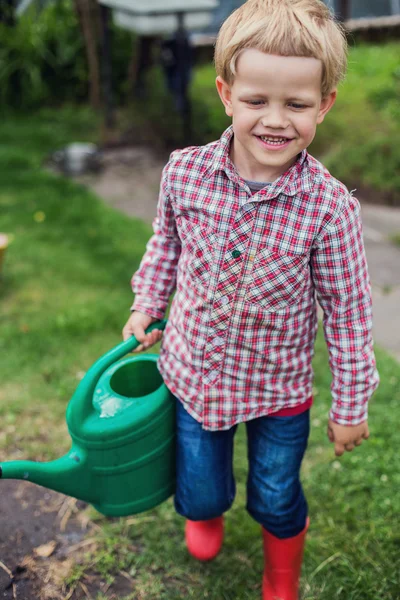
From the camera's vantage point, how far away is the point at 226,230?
1496mm

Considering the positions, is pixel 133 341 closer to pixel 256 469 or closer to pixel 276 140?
pixel 256 469

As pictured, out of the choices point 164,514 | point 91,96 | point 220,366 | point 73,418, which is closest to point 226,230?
point 220,366

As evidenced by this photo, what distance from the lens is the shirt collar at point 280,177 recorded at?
1440 millimetres

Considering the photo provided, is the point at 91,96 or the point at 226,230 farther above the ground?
the point at 226,230

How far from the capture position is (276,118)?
4.46 feet

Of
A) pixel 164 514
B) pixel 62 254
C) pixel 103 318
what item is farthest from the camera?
pixel 62 254

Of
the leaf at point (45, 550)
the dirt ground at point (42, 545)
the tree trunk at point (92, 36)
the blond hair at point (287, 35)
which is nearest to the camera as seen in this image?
the blond hair at point (287, 35)

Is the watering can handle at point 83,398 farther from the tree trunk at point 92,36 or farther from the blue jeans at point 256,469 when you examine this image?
the tree trunk at point 92,36

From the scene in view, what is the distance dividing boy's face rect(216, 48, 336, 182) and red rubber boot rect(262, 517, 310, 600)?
92 cm

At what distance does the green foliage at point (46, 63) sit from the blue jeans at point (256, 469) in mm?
6060

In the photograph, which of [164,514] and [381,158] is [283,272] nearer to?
[164,514]

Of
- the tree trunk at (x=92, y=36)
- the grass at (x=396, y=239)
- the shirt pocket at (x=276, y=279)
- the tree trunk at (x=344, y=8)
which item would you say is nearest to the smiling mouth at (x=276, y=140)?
the shirt pocket at (x=276, y=279)

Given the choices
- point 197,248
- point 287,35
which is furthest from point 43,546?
point 287,35

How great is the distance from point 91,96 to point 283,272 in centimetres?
596
